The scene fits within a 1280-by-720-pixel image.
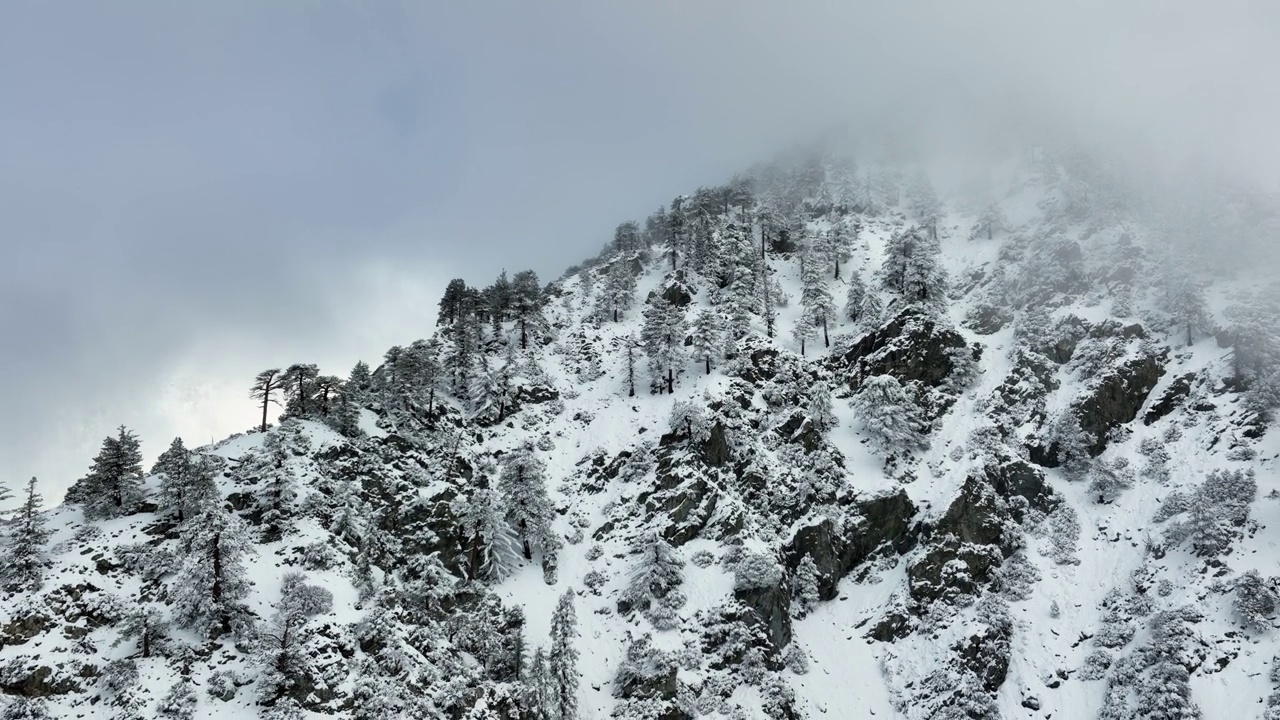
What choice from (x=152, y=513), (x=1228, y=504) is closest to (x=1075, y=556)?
(x=1228, y=504)

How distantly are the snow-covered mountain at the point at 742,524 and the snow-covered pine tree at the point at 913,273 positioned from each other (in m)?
0.60

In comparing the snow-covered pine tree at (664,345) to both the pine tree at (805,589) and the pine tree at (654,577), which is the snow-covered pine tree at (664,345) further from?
the pine tree at (805,589)

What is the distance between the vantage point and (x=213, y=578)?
43062 mm

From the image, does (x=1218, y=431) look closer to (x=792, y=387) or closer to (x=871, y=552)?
(x=871, y=552)

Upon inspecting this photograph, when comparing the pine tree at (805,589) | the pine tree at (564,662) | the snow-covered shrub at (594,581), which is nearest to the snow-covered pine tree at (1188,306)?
the pine tree at (805,589)

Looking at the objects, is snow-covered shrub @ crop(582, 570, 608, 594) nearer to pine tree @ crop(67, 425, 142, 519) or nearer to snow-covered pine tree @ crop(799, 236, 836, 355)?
pine tree @ crop(67, 425, 142, 519)

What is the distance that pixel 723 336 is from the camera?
267 ft

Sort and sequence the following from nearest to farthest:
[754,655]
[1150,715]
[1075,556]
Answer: [1150,715]
[754,655]
[1075,556]

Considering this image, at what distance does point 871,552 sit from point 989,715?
1607 cm

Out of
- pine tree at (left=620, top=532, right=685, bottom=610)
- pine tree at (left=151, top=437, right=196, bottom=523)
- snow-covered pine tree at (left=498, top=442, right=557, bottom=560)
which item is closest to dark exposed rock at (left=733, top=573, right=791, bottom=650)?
pine tree at (left=620, top=532, right=685, bottom=610)

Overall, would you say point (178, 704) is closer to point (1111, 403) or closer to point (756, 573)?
point (756, 573)

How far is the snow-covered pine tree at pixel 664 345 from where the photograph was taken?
79375mm

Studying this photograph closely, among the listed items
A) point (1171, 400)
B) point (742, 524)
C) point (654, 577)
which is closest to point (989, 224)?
point (1171, 400)

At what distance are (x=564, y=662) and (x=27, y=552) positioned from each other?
36.0m
